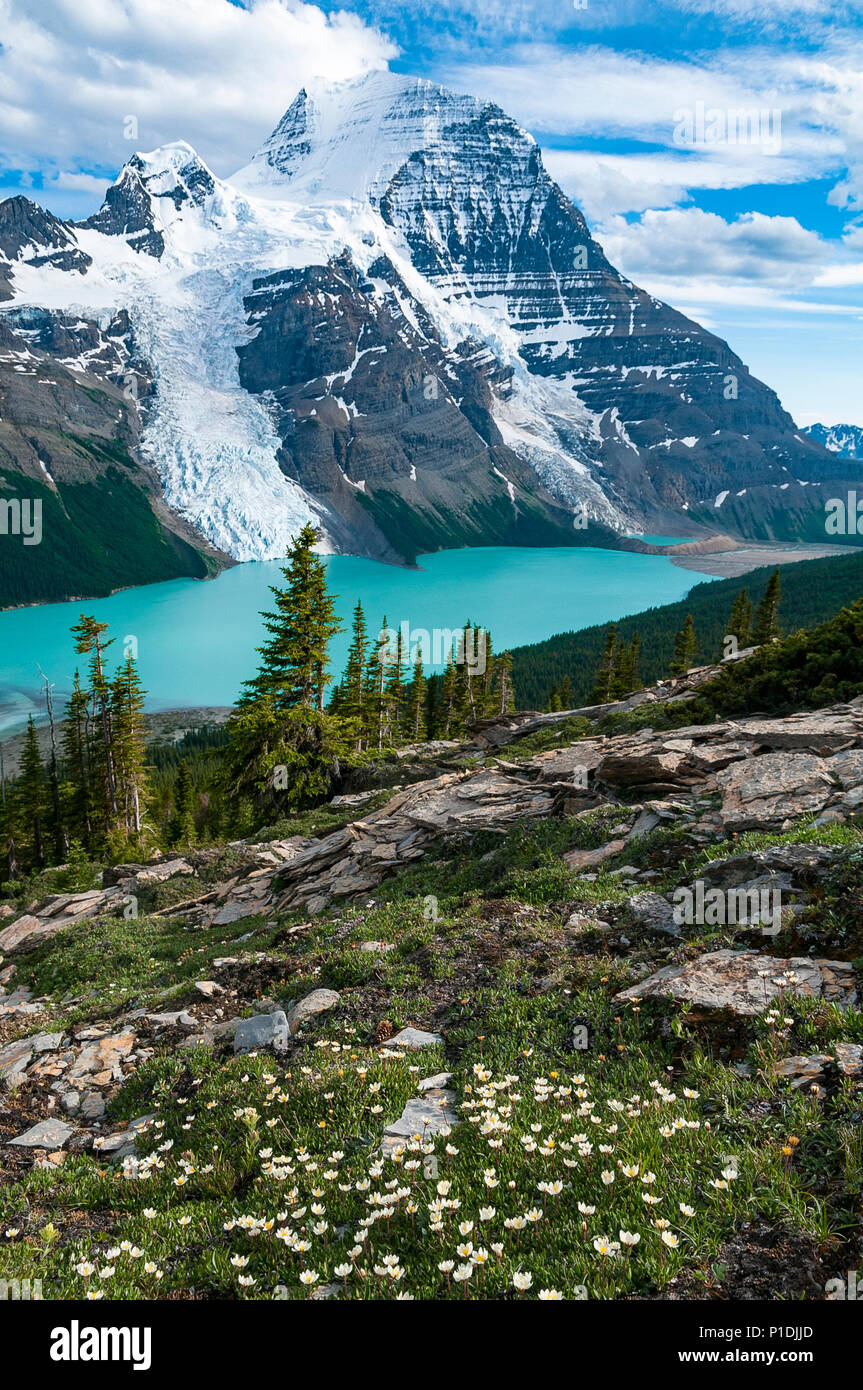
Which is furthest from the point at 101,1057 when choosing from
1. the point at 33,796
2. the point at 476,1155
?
the point at 33,796

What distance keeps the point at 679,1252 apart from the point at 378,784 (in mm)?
27724

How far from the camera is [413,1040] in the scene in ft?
26.4

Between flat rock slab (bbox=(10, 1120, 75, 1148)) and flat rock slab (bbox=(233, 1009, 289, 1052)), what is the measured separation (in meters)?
1.95

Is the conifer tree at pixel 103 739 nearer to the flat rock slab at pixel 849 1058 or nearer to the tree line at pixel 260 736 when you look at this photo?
the tree line at pixel 260 736

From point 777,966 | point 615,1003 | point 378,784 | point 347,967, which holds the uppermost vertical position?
point 777,966

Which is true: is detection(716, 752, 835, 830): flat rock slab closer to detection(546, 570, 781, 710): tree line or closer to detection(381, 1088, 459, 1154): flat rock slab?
detection(381, 1088, 459, 1154): flat rock slab

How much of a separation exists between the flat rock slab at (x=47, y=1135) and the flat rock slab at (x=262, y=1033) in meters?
1.95

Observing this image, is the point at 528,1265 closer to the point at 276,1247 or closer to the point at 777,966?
the point at 276,1247

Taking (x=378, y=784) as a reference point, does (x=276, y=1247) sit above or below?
above

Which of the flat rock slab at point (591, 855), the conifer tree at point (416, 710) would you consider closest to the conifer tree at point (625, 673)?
the conifer tree at point (416, 710)

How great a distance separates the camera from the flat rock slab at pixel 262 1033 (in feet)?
28.9

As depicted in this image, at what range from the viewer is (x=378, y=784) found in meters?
31.7
